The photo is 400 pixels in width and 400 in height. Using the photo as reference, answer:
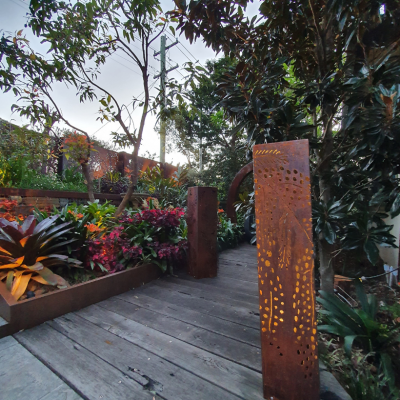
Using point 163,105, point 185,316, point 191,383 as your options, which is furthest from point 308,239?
point 163,105

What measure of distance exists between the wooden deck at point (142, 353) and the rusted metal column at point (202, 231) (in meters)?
0.59

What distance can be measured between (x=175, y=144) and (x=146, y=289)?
1305 centimetres

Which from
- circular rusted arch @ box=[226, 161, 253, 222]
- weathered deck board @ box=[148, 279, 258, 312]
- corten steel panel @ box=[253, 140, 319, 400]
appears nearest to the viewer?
corten steel panel @ box=[253, 140, 319, 400]

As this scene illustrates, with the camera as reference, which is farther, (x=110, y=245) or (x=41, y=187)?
(x=41, y=187)

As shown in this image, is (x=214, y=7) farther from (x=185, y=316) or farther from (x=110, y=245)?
(x=185, y=316)

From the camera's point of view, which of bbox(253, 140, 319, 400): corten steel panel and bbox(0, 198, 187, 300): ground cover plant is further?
bbox(0, 198, 187, 300): ground cover plant

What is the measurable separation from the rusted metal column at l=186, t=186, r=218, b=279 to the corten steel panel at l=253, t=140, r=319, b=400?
61.0 inches

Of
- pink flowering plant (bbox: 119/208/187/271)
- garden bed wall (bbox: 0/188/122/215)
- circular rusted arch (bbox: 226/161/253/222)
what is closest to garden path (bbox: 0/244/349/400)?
pink flowering plant (bbox: 119/208/187/271)

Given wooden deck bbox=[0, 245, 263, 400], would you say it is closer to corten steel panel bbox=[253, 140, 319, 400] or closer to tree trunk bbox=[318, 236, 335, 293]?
corten steel panel bbox=[253, 140, 319, 400]

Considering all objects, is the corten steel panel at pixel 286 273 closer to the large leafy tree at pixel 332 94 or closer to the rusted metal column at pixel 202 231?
the large leafy tree at pixel 332 94

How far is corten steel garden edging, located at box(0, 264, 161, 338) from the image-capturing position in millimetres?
1497

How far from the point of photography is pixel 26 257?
1.85m

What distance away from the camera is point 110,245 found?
2383mm

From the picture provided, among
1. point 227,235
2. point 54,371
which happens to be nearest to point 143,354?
point 54,371
